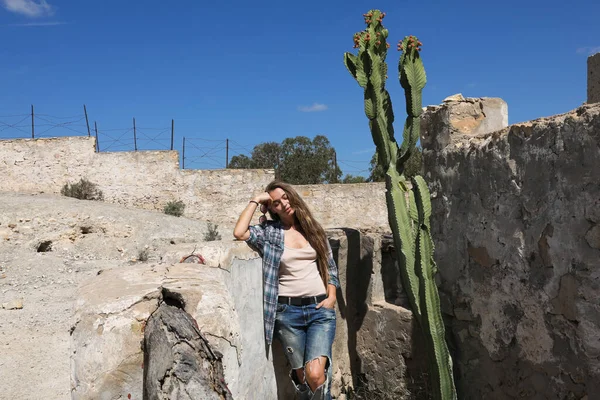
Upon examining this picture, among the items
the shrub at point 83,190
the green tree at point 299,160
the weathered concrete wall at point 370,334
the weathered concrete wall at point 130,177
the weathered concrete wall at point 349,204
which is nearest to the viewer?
the weathered concrete wall at point 370,334

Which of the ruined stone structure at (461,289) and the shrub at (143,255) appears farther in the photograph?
the shrub at (143,255)

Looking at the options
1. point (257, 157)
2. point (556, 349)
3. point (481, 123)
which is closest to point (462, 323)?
point (556, 349)

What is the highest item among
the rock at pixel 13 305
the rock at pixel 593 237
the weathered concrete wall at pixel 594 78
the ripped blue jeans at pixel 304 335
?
the weathered concrete wall at pixel 594 78

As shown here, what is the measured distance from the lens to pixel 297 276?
10.4 ft

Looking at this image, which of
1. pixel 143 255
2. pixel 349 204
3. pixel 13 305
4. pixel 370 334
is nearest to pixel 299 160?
pixel 349 204

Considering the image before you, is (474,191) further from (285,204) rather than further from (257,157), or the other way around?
(257,157)

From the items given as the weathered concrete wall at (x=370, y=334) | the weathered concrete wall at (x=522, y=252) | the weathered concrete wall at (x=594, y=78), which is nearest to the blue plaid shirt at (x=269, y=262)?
the weathered concrete wall at (x=370, y=334)

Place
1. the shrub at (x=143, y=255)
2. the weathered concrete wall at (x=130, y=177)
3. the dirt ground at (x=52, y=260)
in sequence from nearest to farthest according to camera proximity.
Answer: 1. the dirt ground at (x=52, y=260)
2. the shrub at (x=143, y=255)
3. the weathered concrete wall at (x=130, y=177)

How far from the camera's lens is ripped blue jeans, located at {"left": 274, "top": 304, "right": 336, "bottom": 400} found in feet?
10.1

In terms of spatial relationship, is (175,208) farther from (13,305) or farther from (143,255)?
(13,305)

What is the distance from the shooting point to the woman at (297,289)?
3.07m

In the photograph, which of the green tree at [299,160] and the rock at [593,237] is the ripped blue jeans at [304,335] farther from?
the green tree at [299,160]

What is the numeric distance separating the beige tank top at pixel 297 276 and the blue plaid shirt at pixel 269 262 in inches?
2.2

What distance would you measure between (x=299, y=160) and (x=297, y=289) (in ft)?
66.9
